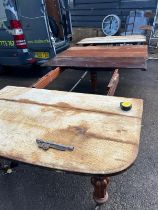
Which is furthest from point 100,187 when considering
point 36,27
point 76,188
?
point 36,27

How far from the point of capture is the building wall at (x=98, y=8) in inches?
291

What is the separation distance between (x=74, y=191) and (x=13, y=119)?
925 mm

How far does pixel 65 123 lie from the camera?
1447 millimetres

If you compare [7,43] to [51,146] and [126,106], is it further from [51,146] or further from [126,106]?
[51,146]

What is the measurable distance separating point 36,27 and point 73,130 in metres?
3.39

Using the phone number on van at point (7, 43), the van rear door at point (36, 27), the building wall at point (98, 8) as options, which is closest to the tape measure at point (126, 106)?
the van rear door at point (36, 27)

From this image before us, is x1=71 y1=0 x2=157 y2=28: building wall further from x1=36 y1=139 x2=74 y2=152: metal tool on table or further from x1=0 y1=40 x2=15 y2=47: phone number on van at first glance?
x1=36 y1=139 x2=74 y2=152: metal tool on table

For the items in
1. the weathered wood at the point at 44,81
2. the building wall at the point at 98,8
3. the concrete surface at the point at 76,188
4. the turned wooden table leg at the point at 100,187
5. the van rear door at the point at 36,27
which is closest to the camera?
the turned wooden table leg at the point at 100,187

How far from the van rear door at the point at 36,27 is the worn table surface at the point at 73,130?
264 centimetres

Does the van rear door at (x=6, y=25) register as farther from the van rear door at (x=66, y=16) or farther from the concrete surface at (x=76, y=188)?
the concrete surface at (x=76, y=188)

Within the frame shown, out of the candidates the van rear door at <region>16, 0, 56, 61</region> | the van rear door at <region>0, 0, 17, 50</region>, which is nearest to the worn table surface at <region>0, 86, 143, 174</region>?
the van rear door at <region>16, 0, 56, 61</region>

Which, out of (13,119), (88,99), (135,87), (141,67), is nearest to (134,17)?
(135,87)

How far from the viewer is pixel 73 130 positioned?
1365 mm

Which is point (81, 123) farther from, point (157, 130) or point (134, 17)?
point (134, 17)
